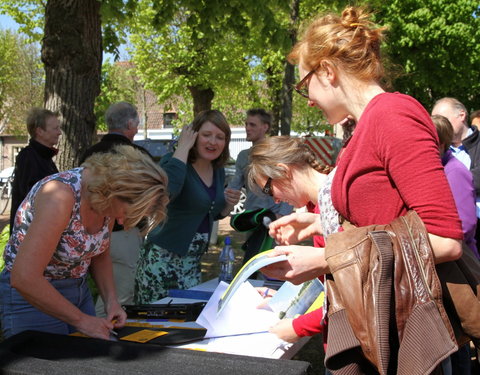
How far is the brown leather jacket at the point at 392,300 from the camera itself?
1.26 metres

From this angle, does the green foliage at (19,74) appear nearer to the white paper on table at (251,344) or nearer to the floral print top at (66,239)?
the floral print top at (66,239)

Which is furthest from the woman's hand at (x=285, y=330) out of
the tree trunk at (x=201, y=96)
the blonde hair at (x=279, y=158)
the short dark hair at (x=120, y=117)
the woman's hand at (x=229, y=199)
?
the tree trunk at (x=201, y=96)

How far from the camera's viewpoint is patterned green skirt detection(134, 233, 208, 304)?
3365 mm

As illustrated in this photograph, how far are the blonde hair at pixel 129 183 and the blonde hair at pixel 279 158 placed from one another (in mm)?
451

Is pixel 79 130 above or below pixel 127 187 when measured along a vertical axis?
above

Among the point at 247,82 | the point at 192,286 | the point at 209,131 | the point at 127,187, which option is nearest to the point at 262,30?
the point at 209,131

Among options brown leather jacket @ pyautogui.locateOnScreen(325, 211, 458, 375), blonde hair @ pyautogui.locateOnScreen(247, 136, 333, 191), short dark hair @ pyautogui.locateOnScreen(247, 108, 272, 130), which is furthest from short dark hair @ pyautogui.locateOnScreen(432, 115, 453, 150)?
short dark hair @ pyautogui.locateOnScreen(247, 108, 272, 130)

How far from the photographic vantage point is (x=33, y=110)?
17.3 ft

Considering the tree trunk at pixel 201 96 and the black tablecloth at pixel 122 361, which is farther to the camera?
the tree trunk at pixel 201 96

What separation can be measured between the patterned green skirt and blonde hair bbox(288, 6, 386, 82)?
6.56 feet

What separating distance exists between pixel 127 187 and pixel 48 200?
0.32 meters

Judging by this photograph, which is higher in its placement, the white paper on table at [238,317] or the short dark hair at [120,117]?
the short dark hair at [120,117]

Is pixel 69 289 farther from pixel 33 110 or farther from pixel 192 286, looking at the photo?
pixel 33 110

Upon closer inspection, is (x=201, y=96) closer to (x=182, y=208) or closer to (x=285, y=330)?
(x=182, y=208)
